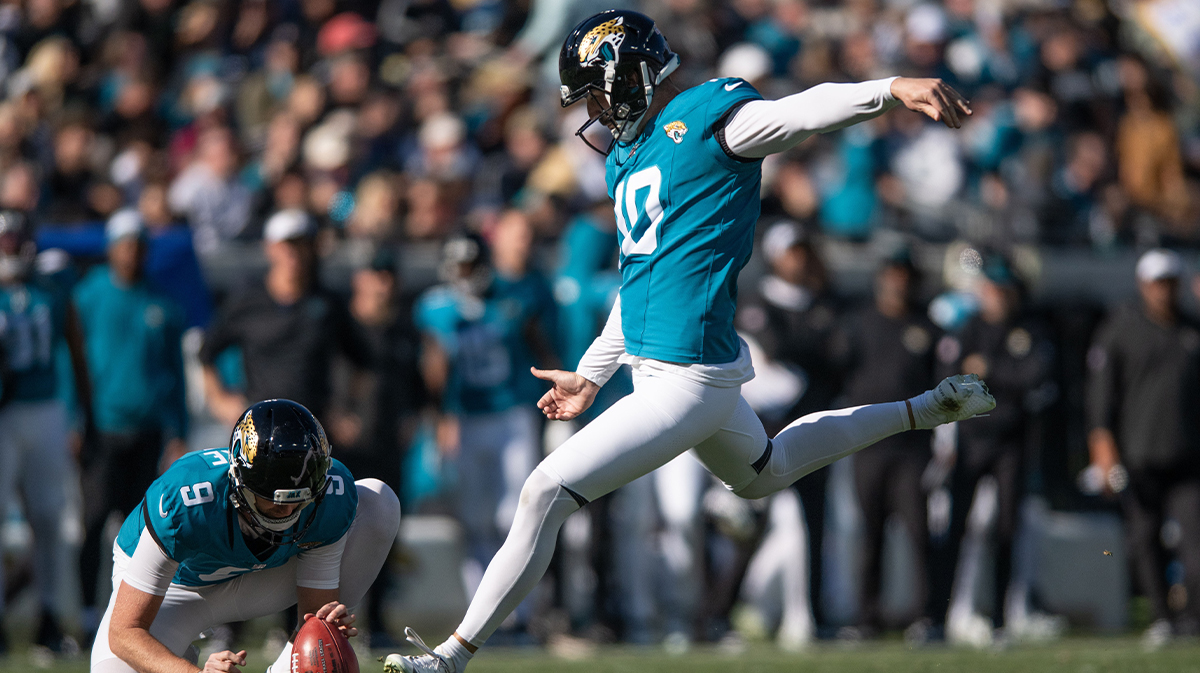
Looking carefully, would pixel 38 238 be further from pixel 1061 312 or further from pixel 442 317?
pixel 1061 312

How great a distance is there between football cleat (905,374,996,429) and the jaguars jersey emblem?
1.27 meters

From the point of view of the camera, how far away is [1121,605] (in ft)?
28.9

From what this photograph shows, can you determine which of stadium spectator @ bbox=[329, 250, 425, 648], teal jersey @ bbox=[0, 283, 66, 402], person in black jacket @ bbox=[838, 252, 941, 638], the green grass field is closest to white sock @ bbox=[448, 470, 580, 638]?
the green grass field

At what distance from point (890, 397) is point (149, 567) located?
4.83 metres

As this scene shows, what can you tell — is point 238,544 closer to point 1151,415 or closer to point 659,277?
point 659,277

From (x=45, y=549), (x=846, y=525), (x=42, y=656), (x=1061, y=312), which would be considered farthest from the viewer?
(x=1061, y=312)

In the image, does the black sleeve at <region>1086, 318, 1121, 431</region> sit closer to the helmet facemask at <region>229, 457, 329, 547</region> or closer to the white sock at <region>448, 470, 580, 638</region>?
the white sock at <region>448, 470, 580, 638</region>

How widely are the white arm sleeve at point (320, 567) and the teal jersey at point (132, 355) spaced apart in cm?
349

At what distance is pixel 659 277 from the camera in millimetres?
4590

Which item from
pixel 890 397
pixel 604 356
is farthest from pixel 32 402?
pixel 890 397

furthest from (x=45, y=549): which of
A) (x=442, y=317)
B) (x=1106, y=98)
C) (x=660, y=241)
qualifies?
(x=1106, y=98)

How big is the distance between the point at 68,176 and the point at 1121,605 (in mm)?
A: 7162

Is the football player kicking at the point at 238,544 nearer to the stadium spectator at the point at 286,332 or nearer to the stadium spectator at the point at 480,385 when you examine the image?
the stadium spectator at the point at 286,332

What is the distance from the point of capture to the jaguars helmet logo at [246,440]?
4.22m
